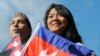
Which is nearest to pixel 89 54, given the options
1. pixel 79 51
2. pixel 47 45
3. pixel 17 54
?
pixel 79 51

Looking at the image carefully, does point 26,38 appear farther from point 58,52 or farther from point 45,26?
point 58,52

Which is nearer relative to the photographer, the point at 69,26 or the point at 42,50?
the point at 42,50

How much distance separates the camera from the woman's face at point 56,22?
7.14 metres

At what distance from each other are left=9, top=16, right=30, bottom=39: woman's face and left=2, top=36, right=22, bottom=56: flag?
241mm

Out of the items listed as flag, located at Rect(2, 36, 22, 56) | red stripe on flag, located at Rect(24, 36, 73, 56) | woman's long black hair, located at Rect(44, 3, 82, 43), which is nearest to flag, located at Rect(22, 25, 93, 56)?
red stripe on flag, located at Rect(24, 36, 73, 56)

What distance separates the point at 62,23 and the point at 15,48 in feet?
3.10

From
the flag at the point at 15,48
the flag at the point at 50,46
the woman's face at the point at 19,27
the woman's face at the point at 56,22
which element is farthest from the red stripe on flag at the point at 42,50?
the woman's face at the point at 19,27

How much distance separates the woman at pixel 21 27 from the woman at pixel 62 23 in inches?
17.6

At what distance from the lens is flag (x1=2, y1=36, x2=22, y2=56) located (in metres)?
7.00

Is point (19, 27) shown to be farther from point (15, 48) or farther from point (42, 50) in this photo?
point (42, 50)

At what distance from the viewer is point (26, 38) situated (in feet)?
25.0

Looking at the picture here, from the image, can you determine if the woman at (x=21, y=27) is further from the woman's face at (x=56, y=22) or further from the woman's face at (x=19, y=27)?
the woman's face at (x=56, y=22)

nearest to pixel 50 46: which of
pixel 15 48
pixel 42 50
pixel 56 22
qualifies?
pixel 42 50

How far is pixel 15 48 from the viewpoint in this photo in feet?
23.4
